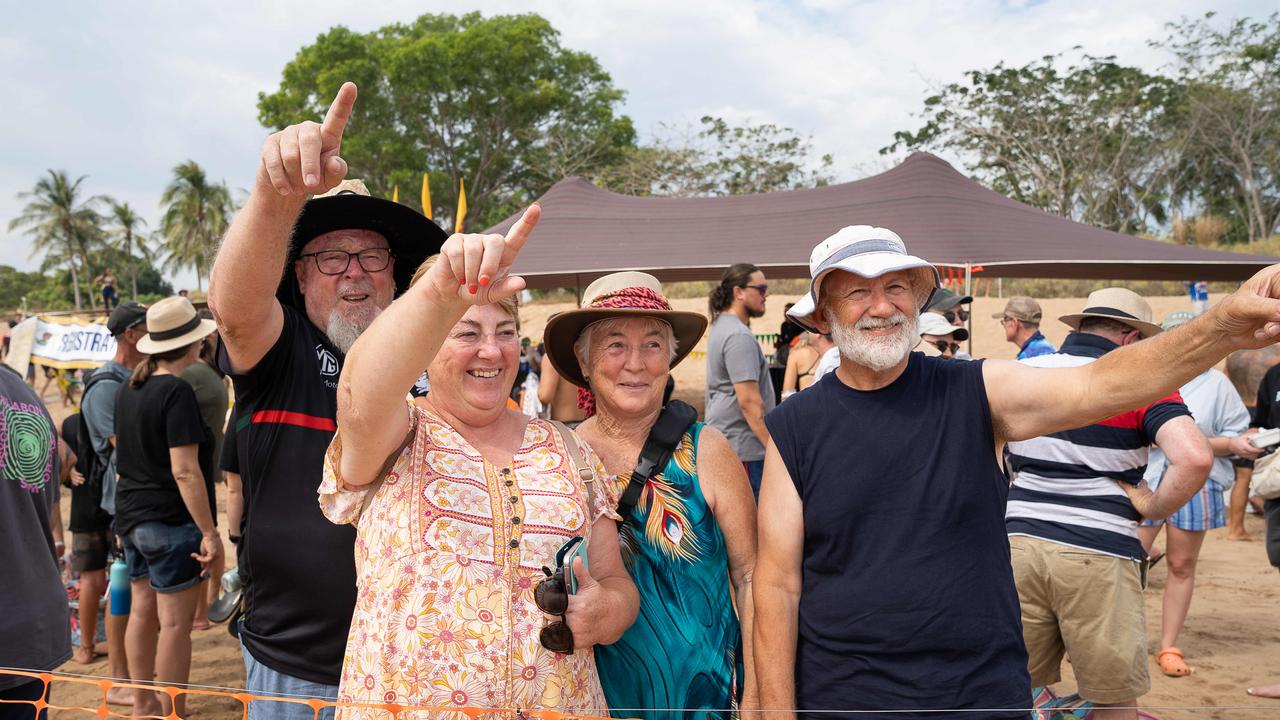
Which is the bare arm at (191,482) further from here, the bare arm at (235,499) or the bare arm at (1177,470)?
the bare arm at (1177,470)

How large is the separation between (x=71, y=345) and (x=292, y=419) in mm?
11525

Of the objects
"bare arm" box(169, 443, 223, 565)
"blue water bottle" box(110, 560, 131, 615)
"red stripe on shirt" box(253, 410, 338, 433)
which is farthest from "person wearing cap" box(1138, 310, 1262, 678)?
"blue water bottle" box(110, 560, 131, 615)

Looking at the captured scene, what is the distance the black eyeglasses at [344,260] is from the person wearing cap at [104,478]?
2.67 meters

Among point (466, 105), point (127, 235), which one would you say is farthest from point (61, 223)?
point (466, 105)

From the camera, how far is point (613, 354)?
2.05 m

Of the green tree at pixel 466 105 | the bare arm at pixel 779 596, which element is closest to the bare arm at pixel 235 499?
the bare arm at pixel 779 596

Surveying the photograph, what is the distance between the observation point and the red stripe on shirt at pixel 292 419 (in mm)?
1837

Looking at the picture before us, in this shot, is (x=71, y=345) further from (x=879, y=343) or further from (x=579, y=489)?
(x=879, y=343)

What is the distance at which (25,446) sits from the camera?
7.05ft

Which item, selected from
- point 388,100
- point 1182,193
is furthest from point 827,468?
point 1182,193

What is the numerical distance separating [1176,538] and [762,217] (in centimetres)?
572

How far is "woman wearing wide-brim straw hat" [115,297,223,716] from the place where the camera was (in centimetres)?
346

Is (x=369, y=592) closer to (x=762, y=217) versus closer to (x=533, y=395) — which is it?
(x=533, y=395)

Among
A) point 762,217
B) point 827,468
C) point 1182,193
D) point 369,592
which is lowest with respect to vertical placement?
point 369,592
